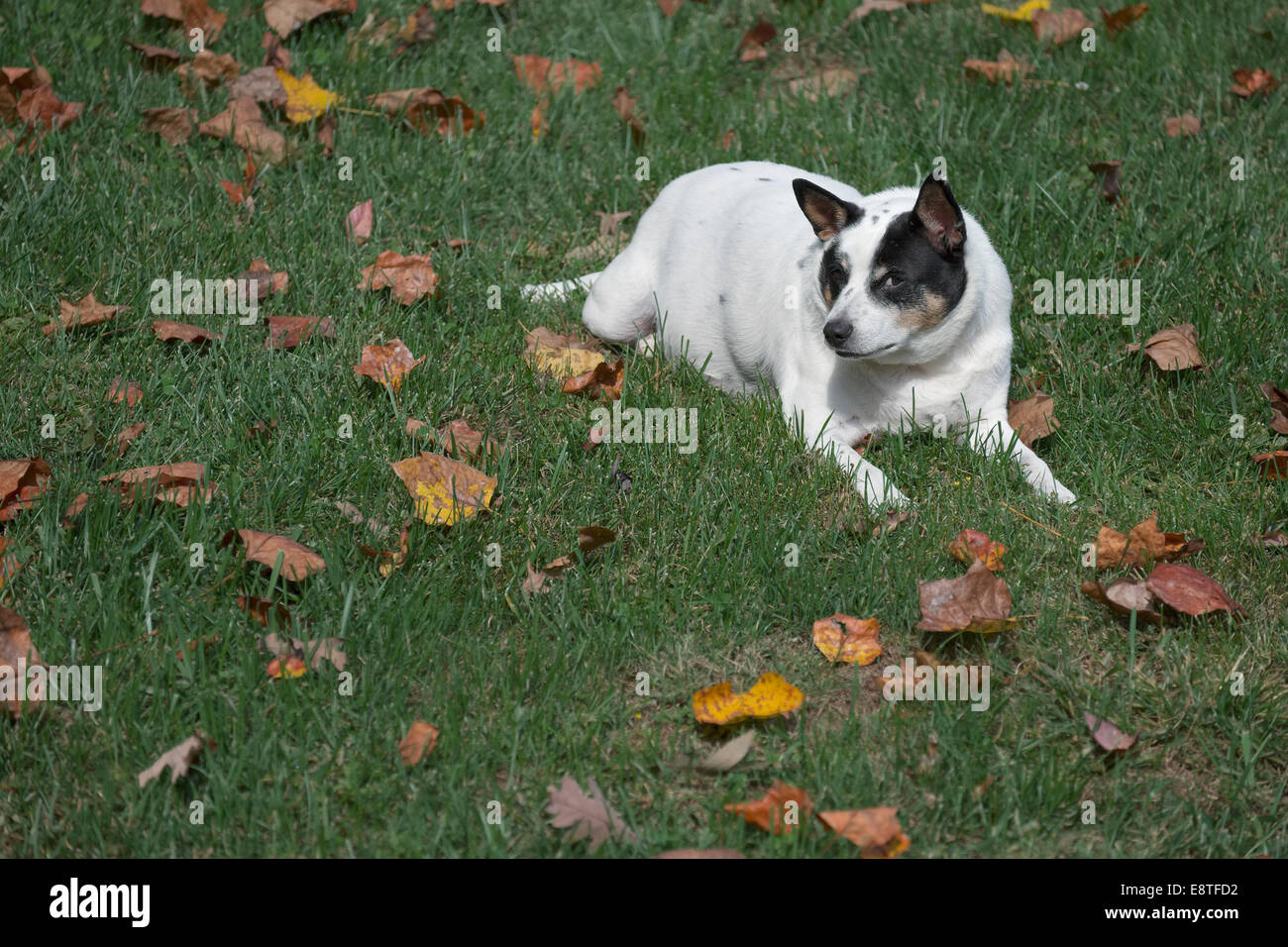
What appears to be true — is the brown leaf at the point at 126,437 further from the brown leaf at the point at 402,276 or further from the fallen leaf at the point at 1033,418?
the fallen leaf at the point at 1033,418

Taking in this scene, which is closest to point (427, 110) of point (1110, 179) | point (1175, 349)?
point (1110, 179)

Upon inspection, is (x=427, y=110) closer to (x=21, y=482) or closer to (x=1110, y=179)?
(x=21, y=482)

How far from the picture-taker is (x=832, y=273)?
3875mm

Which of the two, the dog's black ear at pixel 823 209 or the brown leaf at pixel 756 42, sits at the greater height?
the brown leaf at pixel 756 42

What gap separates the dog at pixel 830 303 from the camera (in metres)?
3.74

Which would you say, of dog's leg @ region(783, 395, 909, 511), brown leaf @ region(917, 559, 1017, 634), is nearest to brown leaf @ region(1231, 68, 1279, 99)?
dog's leg @ region(783, 395, 909, 511)

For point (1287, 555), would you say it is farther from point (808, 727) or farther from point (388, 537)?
point (388, 537)

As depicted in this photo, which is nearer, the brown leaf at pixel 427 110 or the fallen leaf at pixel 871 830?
the fallen leaf at pixel 871 830

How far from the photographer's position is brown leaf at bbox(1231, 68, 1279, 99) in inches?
213

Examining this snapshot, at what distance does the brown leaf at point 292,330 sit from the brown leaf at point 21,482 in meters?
0.95

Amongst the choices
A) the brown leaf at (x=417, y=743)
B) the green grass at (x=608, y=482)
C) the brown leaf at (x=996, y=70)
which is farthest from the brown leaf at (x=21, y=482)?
the brown leaf at (x=996, y=70)

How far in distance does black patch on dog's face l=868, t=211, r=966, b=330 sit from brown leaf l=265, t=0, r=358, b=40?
329 cm

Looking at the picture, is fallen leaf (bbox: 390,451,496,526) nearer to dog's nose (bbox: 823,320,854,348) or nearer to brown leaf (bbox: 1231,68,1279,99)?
dog's nose (bbox: 823,320,854,348)

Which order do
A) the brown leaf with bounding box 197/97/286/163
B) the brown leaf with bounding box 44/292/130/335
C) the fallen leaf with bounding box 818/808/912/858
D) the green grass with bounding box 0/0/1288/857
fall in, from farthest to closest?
the brown leaf with bounding box 197/97/286/163 → the brown leaf with bounding box 44/292/130/335 → the green grass with bounding box 0/0/1288/857 → the fallen leaf with bounding box 818/808/912/858
